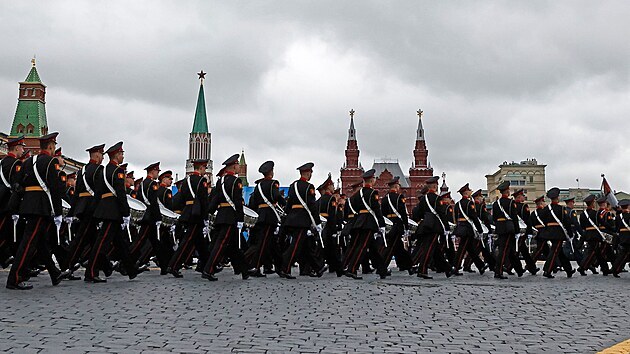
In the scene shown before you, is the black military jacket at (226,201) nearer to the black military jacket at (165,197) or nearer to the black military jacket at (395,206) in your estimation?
the black military jacket at (165,197)

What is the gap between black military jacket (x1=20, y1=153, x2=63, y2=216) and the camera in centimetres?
951

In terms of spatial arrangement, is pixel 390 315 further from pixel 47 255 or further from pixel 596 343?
pixel 47 255

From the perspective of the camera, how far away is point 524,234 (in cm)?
1689

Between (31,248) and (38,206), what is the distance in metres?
0.64

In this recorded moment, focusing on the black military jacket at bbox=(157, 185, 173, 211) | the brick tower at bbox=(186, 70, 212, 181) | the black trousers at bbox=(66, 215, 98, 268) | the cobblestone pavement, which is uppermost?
the brick tower at bbox=(186, 70, 212, 181)

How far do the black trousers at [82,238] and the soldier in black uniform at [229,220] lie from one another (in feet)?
7.10

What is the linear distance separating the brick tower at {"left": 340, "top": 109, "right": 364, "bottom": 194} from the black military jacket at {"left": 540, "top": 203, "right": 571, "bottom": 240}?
324 ft

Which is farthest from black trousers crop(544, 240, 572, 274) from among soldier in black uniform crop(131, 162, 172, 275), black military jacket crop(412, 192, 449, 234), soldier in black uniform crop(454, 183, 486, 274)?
soldier in black uniform crop(131, 162, 172, 275)

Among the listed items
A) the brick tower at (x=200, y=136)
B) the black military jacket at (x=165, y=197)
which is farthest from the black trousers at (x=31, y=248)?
the brick tower at (x=200, y=136)

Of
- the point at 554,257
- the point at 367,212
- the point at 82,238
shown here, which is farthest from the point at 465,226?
the point at 82,238

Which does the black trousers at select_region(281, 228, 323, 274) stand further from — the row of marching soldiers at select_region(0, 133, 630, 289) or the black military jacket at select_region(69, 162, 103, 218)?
the black military jacket at select_region(69, 162, 103, 218)

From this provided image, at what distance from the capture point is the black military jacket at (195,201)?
12.3m

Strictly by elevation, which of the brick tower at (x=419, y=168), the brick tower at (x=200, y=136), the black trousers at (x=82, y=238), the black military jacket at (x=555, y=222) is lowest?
the black trousers at (x=82, y=238)

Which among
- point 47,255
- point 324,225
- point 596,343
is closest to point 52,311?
point 47,255
